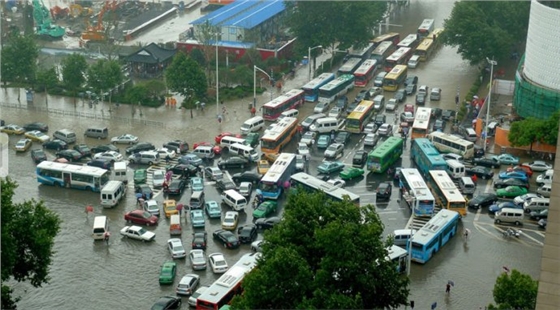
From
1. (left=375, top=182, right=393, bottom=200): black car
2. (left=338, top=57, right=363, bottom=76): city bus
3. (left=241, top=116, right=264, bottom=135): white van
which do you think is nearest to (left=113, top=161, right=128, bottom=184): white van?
(left=241, top=116, right=264, bottom=135): white van

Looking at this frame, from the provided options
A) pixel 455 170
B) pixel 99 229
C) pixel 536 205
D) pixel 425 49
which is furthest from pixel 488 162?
pixel 425 49

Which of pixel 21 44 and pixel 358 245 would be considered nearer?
pixel 358 245

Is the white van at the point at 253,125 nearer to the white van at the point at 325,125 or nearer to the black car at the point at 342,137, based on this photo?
the white van at the point at 325,125

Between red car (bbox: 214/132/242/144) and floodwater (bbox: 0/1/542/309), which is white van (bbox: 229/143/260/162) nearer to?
red car (bbox: 214/132/242/144)

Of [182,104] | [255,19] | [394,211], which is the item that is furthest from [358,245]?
[255,19]

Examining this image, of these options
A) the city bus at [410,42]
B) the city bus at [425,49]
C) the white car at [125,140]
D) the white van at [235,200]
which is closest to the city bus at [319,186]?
the white van at [235,200]

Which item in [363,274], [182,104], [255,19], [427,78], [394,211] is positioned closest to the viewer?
[363,274]

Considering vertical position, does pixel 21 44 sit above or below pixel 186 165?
above

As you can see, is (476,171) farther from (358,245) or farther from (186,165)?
(358,245)
